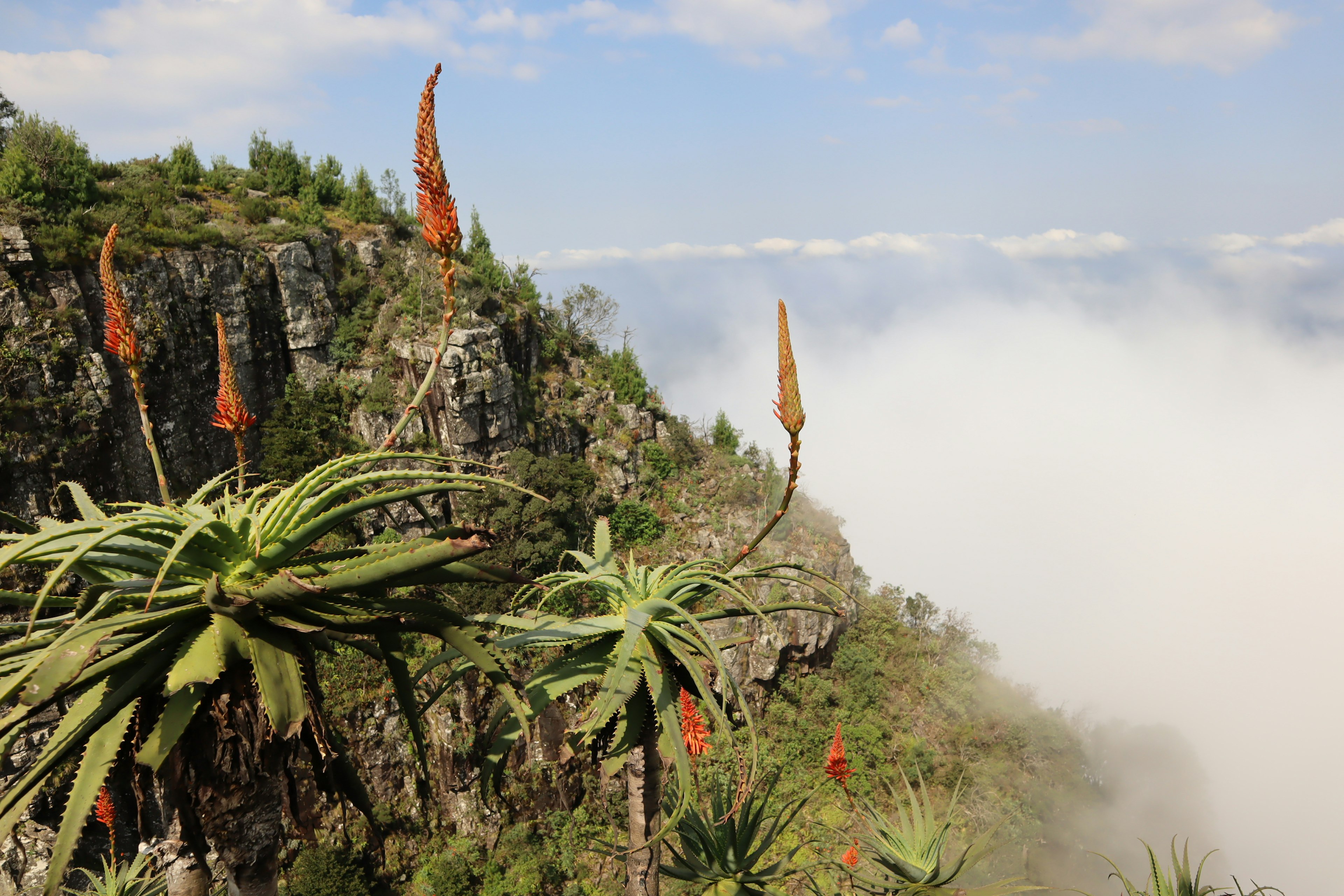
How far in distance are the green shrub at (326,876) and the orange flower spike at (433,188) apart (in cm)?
Answer: 2093

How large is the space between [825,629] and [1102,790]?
23.7 m

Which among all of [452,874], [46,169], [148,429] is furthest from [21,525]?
[46,169]

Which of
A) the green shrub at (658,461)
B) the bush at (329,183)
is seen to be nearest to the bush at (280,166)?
the bush at (329,183)

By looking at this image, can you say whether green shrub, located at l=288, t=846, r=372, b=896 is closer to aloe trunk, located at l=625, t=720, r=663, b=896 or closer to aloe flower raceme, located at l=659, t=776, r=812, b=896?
aloe flower raceme, located at l=659, t=776, r=812, b=896

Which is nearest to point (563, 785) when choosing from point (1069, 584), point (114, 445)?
point (114, 445)

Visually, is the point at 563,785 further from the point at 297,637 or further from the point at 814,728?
the point at 297,637

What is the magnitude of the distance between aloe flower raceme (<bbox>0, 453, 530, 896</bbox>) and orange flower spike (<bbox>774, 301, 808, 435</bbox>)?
1.32 m

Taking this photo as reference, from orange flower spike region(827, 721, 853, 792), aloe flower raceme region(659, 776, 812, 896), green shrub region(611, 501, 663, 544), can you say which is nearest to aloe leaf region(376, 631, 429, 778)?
aloe flower raceme region(659, 776, 812, 896)

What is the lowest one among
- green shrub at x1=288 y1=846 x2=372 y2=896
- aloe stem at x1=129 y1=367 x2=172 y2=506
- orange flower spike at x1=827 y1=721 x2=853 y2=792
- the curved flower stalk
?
green shrub at x1=288 y1=846 x2=372 y2=896

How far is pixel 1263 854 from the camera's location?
305ft

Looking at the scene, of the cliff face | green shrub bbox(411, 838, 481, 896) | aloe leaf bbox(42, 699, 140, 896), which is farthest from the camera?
green shrub bbox(411, 838, 481, 896)

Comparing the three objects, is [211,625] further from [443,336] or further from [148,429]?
[443,336]

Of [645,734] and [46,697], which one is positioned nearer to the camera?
[46,697]

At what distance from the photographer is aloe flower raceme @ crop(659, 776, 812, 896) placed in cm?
669
